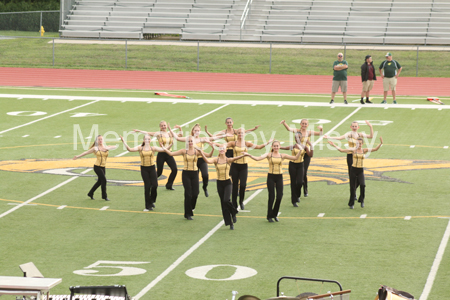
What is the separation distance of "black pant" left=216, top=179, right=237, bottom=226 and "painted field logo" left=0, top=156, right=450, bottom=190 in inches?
140

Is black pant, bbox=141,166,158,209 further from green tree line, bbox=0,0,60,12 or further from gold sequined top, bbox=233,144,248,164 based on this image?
green tree line, bbox=0,0,60,12

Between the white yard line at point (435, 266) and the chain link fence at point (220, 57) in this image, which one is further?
the chain link fence at point (220, 57)

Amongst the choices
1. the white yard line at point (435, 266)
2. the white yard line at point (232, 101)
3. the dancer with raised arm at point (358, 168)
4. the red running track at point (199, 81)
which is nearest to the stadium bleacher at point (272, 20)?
the red running track at point (199, 81)

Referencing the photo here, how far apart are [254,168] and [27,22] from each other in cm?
4273

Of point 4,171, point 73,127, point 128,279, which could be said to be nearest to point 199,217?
point 128,279

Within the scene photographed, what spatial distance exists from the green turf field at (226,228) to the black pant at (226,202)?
0.86ft

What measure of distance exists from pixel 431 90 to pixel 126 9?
2809 centimetres

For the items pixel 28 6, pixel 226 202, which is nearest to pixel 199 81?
pixel 226 202

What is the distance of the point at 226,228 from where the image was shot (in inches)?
586

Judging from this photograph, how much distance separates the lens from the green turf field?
11.9 meters

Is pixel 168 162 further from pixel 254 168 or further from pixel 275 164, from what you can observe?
pixel 275 164

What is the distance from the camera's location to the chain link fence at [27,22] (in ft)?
187

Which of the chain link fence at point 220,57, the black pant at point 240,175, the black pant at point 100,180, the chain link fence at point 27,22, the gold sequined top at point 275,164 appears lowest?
the black pant at point 100,180

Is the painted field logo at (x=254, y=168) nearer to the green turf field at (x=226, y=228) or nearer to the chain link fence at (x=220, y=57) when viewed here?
the green turf field at (x=226, y=228)
